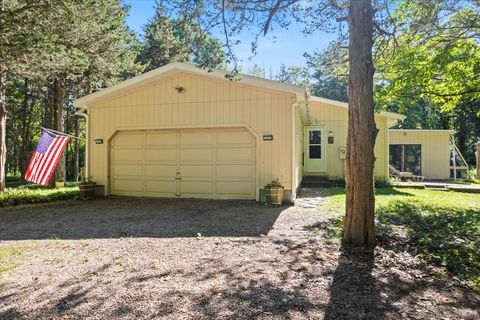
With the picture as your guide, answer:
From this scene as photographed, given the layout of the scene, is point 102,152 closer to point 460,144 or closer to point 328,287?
point 328,287

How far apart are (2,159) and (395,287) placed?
13.2 m

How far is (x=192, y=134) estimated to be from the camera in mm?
9477

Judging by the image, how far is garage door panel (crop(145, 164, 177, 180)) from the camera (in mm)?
9641

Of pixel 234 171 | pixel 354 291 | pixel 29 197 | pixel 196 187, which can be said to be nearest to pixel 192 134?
pixel 196 187

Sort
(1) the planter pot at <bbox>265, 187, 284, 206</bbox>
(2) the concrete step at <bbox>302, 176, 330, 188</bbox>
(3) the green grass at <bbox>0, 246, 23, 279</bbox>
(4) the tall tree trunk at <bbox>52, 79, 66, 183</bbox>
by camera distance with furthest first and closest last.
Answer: (4) the tall tree trunk at <bbox>52, 79, 66, 183</bbox>
(2) the concrete step at <bbox>302, 176, 330, 188</bbox>
(1) the planter pot at <bbox>265, 187, 284, 206</bbox>
(3) the green grass at <bbox>0, 246, 23, 279</bbox>

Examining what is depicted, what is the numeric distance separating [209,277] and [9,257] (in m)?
2.72

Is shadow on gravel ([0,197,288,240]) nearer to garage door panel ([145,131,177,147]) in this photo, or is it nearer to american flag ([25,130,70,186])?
american flag ([25,130,70,186])

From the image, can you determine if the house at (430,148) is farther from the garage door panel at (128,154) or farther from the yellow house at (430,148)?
the garage door panel at (128,154)

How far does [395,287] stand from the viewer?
3334 mm

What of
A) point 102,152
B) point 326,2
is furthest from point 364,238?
point 102,152

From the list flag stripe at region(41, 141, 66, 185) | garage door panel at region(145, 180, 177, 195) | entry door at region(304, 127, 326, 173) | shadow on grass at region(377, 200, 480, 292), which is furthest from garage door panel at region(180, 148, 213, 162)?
entry door at region(304, 127, 326, 173)

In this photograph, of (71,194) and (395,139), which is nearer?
(71,194)

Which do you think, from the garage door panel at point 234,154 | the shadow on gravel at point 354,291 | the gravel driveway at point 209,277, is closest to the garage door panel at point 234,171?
the garage door panel at point 234,154

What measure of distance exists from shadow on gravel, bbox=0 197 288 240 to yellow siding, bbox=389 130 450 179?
13349 mm
